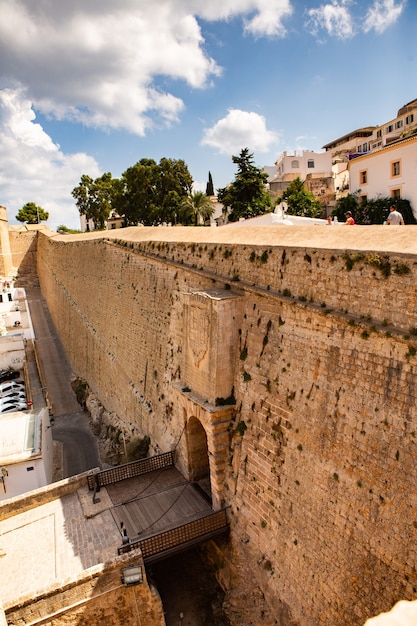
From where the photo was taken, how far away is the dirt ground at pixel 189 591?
8602mm

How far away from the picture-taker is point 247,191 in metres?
25.3

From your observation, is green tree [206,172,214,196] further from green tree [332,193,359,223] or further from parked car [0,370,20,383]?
parked car [0,370,20,383]

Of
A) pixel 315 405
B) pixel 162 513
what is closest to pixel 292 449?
pixel 315 405

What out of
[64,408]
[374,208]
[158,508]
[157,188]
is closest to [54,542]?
[158,508]

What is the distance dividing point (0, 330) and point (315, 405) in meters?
20.9

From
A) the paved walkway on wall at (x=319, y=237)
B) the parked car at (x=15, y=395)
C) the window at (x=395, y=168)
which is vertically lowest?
the parked car at (x=15, y=395)

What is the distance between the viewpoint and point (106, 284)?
18422 millimetres

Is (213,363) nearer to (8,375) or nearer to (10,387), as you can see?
(10,387)

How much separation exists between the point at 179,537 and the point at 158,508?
1309mm

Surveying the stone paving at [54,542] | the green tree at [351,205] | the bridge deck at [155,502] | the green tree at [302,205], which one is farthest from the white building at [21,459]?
the green tree at [302,205]

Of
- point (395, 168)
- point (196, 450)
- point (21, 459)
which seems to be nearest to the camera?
point (196, 450)

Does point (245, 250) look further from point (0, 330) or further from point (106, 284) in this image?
point (0, 330)

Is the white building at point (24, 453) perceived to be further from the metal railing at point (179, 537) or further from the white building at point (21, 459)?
the metal railing at point (179, 537)

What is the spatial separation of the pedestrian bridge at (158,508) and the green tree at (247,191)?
56.4ft
